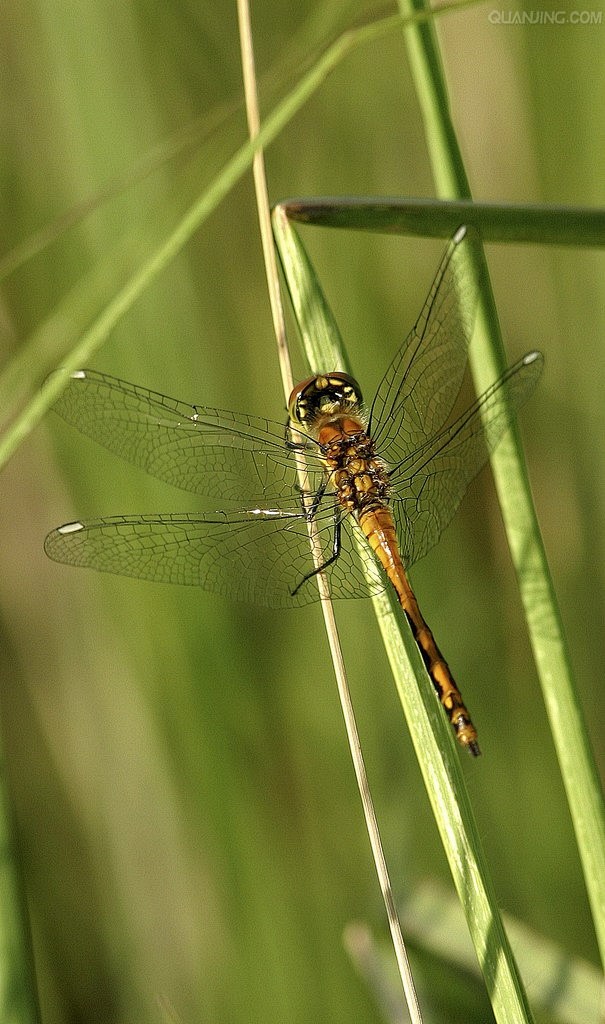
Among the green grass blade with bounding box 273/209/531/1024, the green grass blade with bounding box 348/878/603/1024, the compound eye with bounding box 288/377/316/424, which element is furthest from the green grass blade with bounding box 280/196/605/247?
the green grass blade with bounding box 348/878/603/1024

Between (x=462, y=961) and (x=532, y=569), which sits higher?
(x=532, y=569)

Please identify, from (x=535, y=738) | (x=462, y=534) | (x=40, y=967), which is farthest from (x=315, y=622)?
(x=40, y=967)

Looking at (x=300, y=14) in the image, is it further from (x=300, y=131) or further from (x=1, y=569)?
(x=1, y=569)

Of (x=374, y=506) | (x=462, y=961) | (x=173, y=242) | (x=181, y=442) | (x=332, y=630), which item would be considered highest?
(x=173, y=242)

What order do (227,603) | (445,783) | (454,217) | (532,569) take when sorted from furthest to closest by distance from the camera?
(227,603)
(532,569)
(454,217)
(445,783)

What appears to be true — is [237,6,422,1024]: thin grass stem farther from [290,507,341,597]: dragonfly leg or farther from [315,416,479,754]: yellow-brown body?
[315,416,479,754]: yellow-brown body

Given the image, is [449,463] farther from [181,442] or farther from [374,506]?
[181,442]

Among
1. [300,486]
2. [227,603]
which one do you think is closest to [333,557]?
[300,486]

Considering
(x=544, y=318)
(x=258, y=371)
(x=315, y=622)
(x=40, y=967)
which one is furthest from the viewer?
(x=544, y=318)
